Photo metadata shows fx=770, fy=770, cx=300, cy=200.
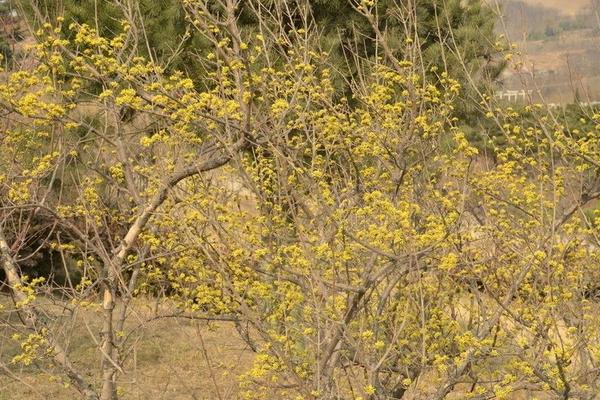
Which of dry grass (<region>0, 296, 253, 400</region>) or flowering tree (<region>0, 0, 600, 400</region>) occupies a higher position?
flowering tree (<region>0, 0, 600, 400</region>)

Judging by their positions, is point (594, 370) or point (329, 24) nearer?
point (594, 370)

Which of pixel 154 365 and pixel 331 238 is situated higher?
pixel 331 238

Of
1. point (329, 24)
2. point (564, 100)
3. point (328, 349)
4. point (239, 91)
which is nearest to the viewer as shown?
point (328, 349)

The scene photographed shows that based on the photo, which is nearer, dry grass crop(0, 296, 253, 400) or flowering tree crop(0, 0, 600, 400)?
flowering tree crop(0, 0, 600, 400)

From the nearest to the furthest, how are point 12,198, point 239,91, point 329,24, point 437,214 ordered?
point 239,91
point 437,214
point 12,198
point 329,24

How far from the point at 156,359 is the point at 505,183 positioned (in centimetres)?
630

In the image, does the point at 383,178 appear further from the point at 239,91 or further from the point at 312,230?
the point at 239,91

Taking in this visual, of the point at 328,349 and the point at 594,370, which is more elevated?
the point at 328,349

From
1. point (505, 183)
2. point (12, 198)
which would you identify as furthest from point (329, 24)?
point (12, 198)

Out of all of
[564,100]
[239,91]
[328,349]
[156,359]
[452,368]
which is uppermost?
[239,91]

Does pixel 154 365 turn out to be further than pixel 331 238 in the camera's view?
Yes

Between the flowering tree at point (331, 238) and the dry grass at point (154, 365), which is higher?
the flowering tree at point (331, 238)

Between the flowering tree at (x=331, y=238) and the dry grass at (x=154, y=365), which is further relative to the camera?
the dry grass at (x=154, y=365)

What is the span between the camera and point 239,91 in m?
4.16
